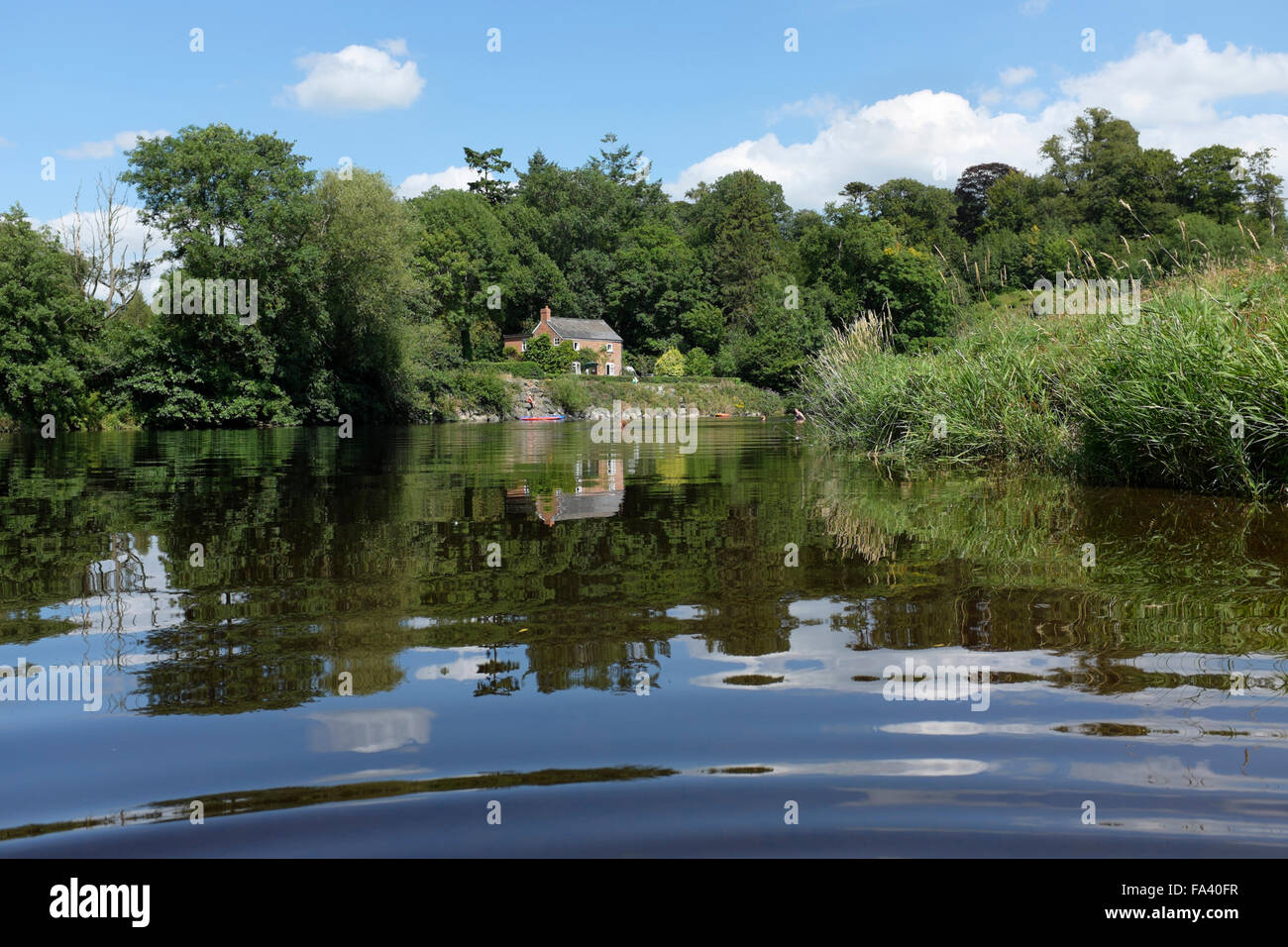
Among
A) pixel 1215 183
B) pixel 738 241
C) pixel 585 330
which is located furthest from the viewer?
pixel 738 241

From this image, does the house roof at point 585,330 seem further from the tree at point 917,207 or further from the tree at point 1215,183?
the tree at point 1215,183

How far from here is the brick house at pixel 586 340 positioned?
9094 centimetres

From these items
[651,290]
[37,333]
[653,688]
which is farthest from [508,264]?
[653,688]

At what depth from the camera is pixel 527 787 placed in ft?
11.0

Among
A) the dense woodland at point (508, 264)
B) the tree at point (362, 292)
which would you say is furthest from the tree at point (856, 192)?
the tree at point (362, 292)

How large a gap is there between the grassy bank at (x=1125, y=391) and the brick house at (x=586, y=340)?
71278 millimetres

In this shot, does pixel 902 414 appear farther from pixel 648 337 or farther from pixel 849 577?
pixel 648 337

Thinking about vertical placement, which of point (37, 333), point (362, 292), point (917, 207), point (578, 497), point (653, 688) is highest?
point (917, 207)

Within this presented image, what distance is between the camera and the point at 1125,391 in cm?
1205

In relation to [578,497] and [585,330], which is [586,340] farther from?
[578,497]

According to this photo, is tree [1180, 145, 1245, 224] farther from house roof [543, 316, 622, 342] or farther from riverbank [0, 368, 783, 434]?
house roof [543, 316, 622, 342]

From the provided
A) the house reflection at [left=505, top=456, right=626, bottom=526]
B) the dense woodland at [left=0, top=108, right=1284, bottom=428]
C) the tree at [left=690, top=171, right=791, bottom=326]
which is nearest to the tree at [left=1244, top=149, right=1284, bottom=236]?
the dense woodland at [left=0, top=108, right=1284, bottom=428]

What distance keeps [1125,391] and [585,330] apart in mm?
84107
